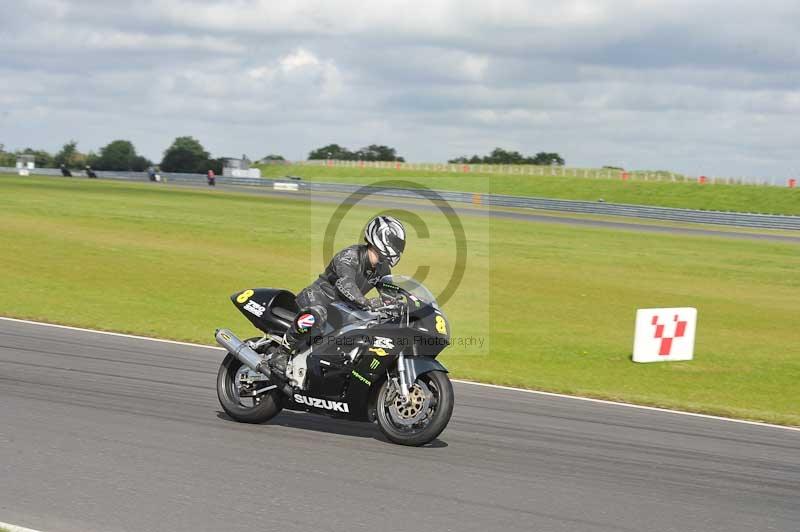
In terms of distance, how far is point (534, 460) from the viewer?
7672 millimetres

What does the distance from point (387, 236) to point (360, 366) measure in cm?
113

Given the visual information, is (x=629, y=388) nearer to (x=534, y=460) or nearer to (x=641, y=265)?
(x=534, y=460)

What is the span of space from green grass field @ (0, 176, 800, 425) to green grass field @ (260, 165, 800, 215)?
3077 cm

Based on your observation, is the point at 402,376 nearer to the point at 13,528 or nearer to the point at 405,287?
the point at 405,287

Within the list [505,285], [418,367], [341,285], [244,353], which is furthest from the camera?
[505,285]

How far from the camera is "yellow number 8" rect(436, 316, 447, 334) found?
7.62 metres

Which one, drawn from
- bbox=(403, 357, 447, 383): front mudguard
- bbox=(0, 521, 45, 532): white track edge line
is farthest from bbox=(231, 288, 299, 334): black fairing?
bbox=(0, 521, 45, 532): white track edge line

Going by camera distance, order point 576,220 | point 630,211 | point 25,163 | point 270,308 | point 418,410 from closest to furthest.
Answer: point 418,410 → point 270,308 → point 576,220 → point 630,211 → point 25,163

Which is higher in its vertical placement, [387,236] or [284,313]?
[387,236]

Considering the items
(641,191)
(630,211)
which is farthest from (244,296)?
(641,191)

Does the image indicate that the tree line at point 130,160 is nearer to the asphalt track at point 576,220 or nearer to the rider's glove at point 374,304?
the asphalt track at point 576,220

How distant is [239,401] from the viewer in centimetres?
865

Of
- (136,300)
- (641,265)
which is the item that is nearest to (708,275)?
(641,265)

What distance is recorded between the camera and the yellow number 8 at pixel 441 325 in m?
7.62
